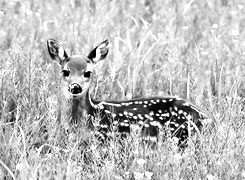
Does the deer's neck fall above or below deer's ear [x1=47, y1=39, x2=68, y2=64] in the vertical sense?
below

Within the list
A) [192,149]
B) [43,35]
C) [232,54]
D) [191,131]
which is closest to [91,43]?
[43,35]

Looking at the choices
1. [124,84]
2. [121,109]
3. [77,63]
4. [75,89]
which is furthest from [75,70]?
[124,84]

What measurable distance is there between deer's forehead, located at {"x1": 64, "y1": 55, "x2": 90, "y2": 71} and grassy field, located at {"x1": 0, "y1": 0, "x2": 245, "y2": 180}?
9.7 inches

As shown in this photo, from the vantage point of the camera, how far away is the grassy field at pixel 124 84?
505cm

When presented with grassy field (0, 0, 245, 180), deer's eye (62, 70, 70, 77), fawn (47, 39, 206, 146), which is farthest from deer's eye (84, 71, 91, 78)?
grassy field (0, 0, 245, 180)

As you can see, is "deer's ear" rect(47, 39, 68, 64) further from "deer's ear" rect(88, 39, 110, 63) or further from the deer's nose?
the deer's nose

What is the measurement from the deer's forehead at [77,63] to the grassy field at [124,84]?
0.81ft

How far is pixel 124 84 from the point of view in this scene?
6.92 m

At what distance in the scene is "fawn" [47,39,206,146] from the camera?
591 cm

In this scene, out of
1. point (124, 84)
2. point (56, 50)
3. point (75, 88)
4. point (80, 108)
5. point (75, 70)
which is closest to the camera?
point (75, 88)

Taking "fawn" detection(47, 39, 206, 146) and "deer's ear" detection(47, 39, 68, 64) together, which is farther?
"deer's ear" detection(47, 39, 68, 64)

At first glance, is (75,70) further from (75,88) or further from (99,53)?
(99,53)

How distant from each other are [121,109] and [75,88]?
0.59m

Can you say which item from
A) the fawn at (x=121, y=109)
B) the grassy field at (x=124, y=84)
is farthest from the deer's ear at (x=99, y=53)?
the grassy field at (x=124, y=84)
